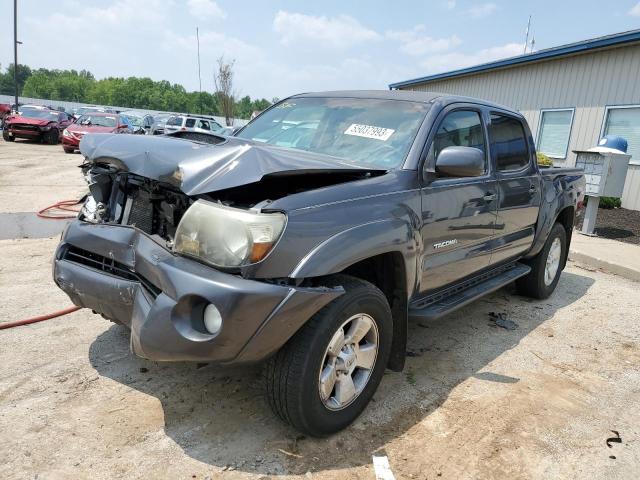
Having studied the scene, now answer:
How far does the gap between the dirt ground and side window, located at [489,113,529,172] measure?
58.3 inches

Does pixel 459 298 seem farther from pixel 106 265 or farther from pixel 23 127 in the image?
pixel 23 127

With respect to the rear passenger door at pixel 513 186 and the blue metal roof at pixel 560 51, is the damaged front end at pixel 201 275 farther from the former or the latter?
the blue metal roof at pixel 560 51

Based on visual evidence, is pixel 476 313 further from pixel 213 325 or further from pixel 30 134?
pixel 30 134

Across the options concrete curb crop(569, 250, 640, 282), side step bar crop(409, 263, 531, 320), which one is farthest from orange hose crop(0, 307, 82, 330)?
concrete curb crop(569, 250, 640, 282)

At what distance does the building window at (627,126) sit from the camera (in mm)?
10148

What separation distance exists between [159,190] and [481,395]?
238cm

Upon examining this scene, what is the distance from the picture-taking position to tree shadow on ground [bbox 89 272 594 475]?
2.40 metres

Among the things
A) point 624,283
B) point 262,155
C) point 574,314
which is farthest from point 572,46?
point 262,155

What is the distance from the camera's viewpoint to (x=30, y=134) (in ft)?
67.2

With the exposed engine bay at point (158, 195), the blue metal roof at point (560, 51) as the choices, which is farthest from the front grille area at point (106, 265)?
the blue metal roof at point (560, 51)

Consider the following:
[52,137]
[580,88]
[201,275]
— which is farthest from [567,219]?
[52,137]

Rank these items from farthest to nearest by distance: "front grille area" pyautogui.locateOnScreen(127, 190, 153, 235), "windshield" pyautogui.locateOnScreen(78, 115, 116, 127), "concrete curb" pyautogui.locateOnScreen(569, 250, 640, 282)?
"windshield" pyautogui.locateOnScreen(78, 115, 116, 127) → "concrete curb" pyautogui.locateOnScreen(569, 250, 640, 282) → "front grille area" pyautogui.locateOnScreen(127, 190, 153, 235)

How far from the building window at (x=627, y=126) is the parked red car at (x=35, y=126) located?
68.1 feet

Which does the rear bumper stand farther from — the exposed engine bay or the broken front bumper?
the broken front bumper
